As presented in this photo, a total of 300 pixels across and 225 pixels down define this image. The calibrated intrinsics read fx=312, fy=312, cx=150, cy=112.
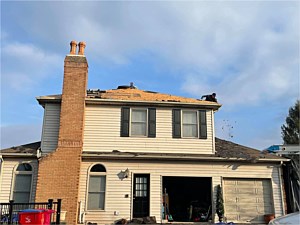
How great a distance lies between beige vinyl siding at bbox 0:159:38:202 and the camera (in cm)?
1287

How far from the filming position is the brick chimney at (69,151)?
12500 millimetres

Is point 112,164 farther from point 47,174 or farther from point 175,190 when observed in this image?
point 175,190

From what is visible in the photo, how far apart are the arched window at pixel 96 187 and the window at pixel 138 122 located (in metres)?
1.92

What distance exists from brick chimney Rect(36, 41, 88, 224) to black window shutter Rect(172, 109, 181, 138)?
4161 millimetres

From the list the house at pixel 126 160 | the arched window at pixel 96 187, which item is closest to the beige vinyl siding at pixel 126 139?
the house at pixel 126 160

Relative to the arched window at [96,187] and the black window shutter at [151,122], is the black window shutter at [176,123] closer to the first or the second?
→ the black window shutter at [151,122]

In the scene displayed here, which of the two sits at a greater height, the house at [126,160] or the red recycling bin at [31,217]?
the house at [126,160]

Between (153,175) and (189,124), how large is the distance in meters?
2.98

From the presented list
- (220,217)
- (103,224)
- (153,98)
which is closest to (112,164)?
(103,224)

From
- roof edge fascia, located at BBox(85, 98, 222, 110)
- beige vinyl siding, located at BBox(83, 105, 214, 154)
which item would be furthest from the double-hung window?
roof edge fascia, located at BBox(85, 98, 222, 110)

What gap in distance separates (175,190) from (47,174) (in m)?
7.65

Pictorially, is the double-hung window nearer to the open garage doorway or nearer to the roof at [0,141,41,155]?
the open garage doorway

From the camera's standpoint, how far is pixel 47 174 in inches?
502

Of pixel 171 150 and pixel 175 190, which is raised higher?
pixel 171 150
